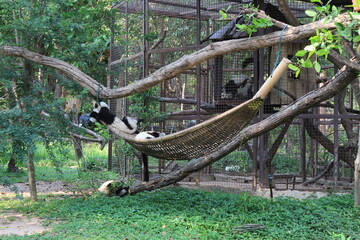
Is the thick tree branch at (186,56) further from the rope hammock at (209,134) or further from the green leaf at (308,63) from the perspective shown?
the green leaf at (308,63)

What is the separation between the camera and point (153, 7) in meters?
10.6

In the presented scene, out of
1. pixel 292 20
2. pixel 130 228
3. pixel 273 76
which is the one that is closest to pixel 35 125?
pixel 130 228

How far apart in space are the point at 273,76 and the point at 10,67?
470cm

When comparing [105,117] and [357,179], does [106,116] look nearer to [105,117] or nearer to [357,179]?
[105,117]

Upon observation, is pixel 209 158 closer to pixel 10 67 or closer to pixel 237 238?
pixel 237 238

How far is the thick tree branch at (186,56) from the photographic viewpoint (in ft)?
17.3

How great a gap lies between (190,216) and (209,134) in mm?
1231

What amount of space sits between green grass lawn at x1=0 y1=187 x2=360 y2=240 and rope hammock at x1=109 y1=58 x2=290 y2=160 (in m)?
0.88

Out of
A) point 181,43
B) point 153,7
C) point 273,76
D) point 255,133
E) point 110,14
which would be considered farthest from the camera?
point 181,43

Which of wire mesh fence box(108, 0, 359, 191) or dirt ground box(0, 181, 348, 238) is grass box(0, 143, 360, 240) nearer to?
dirt ground box(0, 181, 348, 238)

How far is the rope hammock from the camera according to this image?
16.6 ft

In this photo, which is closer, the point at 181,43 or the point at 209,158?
the point at 209,158

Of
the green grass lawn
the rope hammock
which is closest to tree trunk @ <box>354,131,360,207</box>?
Answer: the green grass lawn

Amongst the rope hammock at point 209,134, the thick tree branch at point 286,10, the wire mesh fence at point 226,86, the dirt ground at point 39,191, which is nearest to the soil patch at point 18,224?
the dirt ground at point 39,191
